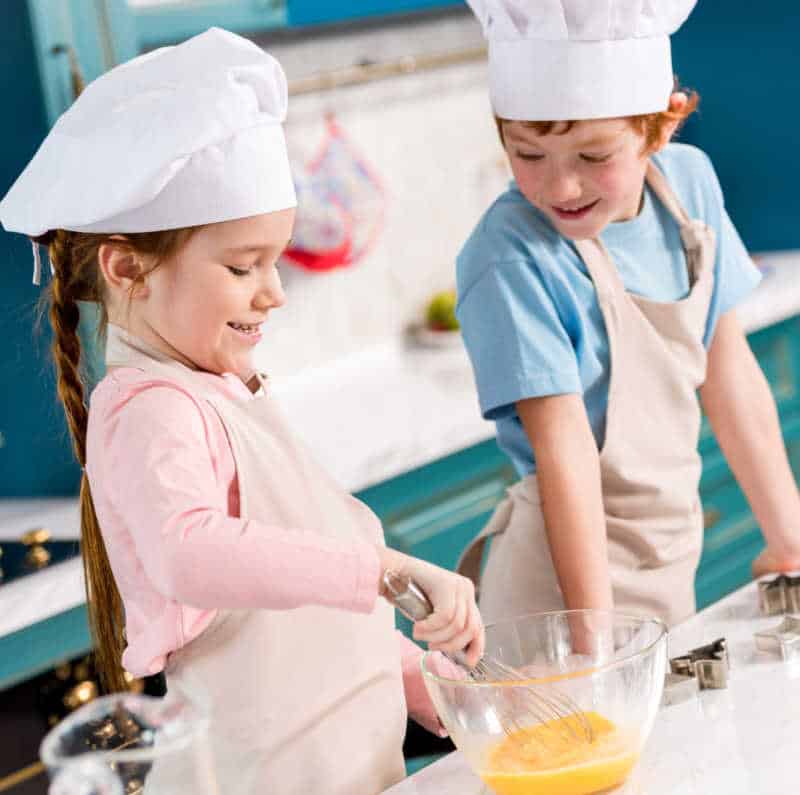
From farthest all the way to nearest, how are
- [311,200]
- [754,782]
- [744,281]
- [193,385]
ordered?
[311,200] < [744,281] < [193,385] < [754,782]

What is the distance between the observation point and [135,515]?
1.06 metres

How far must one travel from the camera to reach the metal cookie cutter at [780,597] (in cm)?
141

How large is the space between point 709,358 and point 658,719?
0.70 meters

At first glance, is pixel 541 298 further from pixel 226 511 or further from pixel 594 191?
pixel 226 511

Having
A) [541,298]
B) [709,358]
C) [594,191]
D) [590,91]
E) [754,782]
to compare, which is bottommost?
[754,782]

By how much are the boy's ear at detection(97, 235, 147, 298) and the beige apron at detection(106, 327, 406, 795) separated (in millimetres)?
46

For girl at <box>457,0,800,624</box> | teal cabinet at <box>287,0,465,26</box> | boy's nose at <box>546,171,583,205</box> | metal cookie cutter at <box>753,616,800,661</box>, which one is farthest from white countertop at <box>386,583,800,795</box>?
teal cabinet at <box>287,0,465,26</box>

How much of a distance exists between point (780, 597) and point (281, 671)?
1.70 ft

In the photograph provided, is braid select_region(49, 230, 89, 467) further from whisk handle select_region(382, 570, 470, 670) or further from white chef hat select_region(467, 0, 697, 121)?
white chef hat select_region(467, 0, 697, 121)

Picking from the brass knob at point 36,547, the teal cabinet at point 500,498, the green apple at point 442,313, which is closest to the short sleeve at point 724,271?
the teal cabinet at point 500,498

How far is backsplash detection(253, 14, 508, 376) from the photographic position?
3.11m

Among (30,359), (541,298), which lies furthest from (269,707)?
(30,359)

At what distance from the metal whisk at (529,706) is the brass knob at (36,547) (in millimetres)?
1066

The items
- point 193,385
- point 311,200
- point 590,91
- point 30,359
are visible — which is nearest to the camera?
point 193,385
